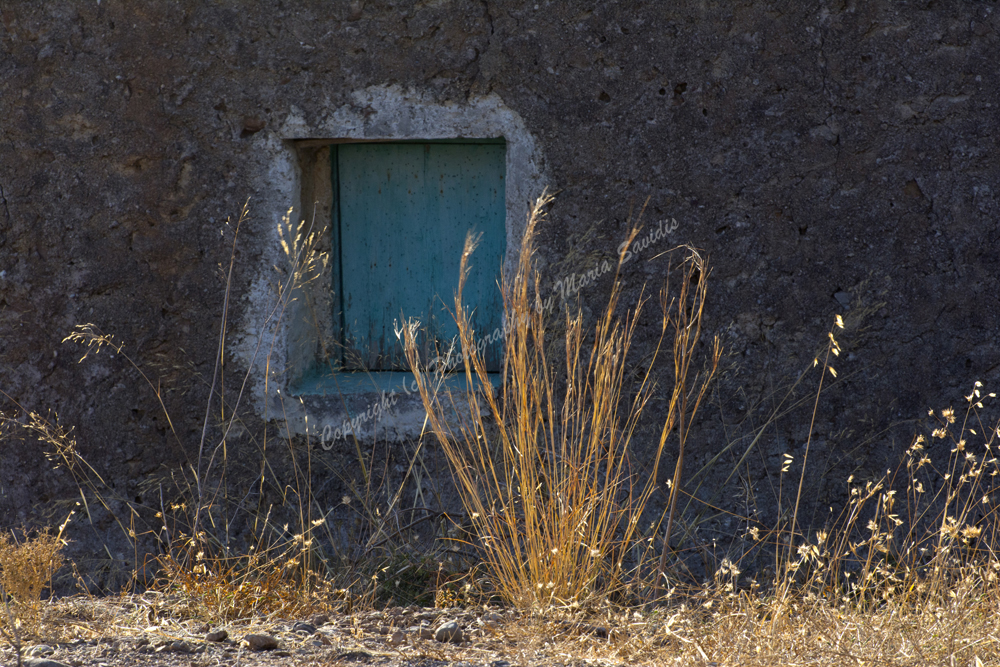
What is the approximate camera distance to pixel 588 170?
9.29 ft

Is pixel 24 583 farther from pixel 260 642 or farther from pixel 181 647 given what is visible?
pixel 260 642

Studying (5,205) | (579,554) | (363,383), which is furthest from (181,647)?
(5,205)

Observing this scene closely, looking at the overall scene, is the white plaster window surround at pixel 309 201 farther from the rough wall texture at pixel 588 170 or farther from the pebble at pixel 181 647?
the pebble at pixel 181 647

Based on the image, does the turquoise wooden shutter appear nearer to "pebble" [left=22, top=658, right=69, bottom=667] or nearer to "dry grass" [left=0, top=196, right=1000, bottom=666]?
"dry grass" [left=0, top=196, right=1000, bottom=666]

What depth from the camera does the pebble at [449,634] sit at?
2162 millimetres

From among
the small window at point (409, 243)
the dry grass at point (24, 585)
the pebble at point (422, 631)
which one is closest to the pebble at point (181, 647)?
the dry grass at point (24, 585)

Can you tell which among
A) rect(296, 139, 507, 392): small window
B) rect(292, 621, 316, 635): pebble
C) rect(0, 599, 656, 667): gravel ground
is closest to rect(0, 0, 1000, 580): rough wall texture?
rect(296, 139, 507, 392): small window

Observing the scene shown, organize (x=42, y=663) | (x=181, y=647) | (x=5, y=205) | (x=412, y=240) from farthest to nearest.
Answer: (x=412, y=240) → (x=5, y=205) → (x=181, y=647) → (x=42, y=663)

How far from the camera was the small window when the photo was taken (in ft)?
10.1

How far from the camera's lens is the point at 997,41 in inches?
106

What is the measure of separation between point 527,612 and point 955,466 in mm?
1512

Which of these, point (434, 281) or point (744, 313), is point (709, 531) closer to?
point (744, 313)

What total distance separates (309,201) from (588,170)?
99cm

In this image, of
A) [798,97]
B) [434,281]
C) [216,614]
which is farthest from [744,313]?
[216,614]
